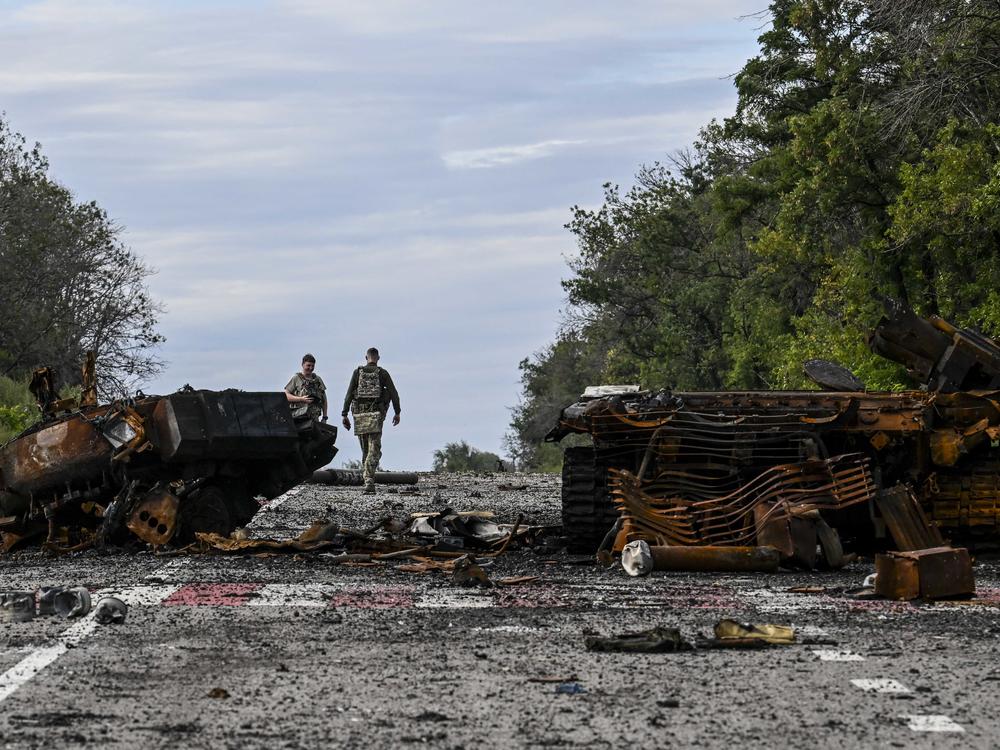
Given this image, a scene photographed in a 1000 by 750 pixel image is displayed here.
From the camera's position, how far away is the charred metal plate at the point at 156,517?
50.9ft

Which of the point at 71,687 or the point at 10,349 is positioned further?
the point at 10,349

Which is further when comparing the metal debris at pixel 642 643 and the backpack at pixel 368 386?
the backpack at pixel 368 386

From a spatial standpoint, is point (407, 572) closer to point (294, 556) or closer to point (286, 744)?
point (294, 556)

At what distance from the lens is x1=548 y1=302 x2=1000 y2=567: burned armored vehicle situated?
14.6 m

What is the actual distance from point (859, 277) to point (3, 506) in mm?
27644

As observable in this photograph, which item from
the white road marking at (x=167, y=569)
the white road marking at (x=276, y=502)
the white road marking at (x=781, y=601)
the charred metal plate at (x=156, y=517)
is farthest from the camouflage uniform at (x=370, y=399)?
the white road marking at (x=781, y=601)

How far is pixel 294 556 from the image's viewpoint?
15.0m

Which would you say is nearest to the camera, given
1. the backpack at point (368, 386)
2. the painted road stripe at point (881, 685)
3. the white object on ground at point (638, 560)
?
the painted road stripe at point (881, 685)

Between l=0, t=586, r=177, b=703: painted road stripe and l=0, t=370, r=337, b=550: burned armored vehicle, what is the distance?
357cm

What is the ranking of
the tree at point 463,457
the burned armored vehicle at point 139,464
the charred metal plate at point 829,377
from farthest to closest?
the tree at point 463,457, the charred metal plate at point 829,377, the burned armored vehicle at point 139,464

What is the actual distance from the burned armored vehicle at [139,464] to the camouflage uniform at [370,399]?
8.11 meters

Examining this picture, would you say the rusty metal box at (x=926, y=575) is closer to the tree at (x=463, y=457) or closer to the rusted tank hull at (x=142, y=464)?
the rusted tank hull at (x=142, y=464)

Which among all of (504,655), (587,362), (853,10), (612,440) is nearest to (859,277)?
(853,10)

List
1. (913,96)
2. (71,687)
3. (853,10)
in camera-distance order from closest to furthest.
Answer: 1. (71,687)
2. (913,96)
3. (853,10)
